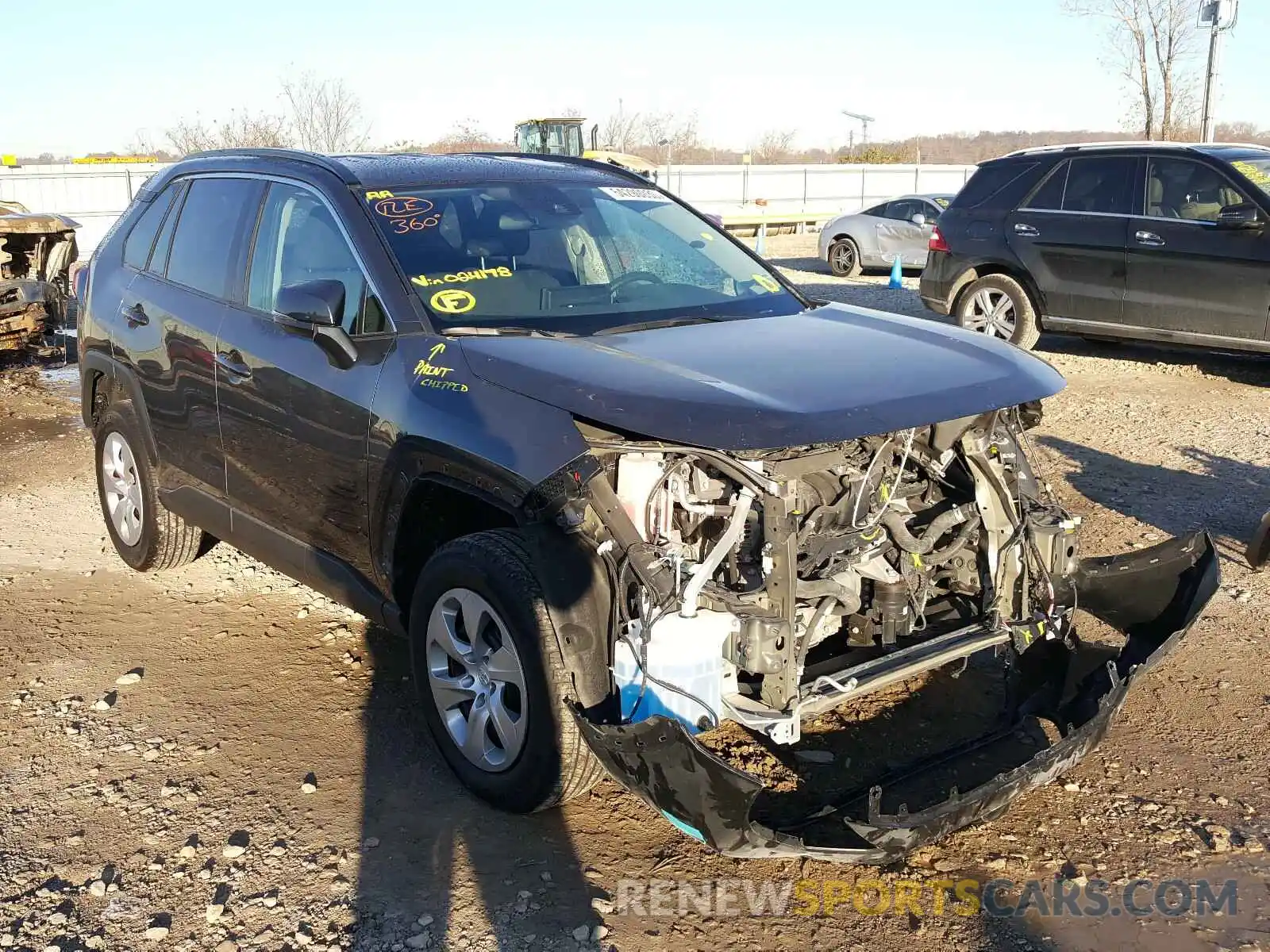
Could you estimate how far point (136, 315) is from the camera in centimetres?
516

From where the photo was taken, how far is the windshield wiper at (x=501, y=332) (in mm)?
3646

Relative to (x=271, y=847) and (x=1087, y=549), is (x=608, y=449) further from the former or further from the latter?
(x=1087, y=549)

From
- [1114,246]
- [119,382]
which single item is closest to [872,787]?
[119,382]

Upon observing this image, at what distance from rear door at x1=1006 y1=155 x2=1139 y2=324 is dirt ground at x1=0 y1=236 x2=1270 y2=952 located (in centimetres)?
459

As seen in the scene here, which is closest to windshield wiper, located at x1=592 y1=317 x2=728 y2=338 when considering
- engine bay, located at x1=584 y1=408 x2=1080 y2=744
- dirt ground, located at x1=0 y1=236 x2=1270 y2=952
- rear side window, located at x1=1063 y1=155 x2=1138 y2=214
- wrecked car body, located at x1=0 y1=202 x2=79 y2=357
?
engine bay, located at x1=584 y1=408 x2=1080 y2=744

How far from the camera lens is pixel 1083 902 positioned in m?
3.11

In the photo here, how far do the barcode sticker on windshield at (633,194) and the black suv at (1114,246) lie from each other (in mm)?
6022

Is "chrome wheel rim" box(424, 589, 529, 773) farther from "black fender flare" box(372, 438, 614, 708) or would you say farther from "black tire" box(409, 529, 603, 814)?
"black fender flare" box(372, 438, 614, 708)

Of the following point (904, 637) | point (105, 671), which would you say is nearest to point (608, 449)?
point (904, 637)

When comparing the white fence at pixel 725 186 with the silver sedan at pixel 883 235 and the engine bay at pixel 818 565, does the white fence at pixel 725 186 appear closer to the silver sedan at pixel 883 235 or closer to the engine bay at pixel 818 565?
the silver sedan at pixel 883 235

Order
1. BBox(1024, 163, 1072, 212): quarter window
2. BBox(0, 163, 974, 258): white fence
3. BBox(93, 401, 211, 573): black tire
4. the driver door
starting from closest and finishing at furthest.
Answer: BBox(93, 401, 211, 573): black tire, BBox(1024, 163, 1072, 212): quarter window, the driver door, BBox(0, 163, 974, 258): white fence

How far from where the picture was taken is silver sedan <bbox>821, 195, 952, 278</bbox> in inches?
760

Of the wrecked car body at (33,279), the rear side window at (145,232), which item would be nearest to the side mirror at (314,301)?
the rear side window at (145,232)

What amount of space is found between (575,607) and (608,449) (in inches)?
18.0
